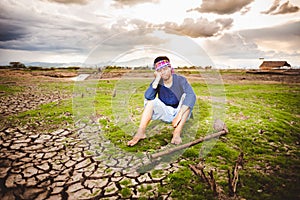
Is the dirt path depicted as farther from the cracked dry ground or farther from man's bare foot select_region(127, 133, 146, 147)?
man's bare foot select_region(127, 133, 146, 147)

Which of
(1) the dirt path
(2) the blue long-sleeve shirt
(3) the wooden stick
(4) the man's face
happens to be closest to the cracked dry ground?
(1) the dirt path

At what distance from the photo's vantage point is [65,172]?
3.25 m

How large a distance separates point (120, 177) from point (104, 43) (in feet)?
9.09

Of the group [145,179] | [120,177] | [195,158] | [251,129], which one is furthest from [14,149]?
[251,129]

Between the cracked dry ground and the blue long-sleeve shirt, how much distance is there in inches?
55.0

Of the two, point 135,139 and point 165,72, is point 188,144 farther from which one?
point 165,72

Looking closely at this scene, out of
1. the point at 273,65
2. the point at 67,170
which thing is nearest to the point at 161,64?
the point at 67,170

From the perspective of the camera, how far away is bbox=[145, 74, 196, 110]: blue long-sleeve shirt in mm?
4234

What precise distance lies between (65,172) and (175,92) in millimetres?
2643

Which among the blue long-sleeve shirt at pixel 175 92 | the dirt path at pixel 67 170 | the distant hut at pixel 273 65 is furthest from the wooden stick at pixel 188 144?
the distant hut at pixel 273 65

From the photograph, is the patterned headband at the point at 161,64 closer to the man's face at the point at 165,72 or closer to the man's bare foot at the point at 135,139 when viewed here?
the man's face at the point at 165,72

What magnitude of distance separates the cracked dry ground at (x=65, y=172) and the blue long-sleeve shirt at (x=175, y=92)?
1.40 meters

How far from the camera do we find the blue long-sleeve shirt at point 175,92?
423 centimetres

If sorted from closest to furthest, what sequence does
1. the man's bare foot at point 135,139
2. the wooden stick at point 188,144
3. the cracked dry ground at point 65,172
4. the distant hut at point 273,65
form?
the cracked dry ground at point 65,172, the wooden stick at point 188,144, the man's bare foot at point 135,139, the distant hut at point 273,65
